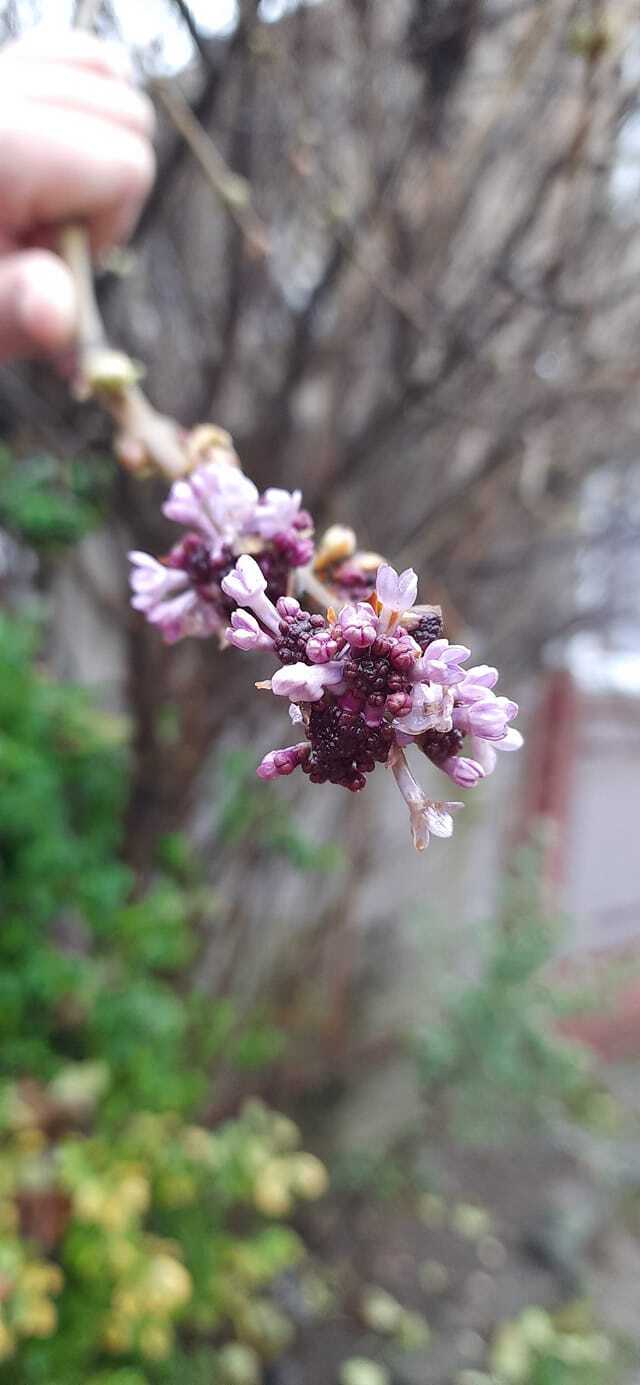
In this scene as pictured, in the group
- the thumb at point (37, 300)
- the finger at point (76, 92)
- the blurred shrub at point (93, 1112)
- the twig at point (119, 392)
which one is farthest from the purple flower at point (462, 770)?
the blurred shrub at point (93, 1112)

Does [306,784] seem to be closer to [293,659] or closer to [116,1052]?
[116,1052]

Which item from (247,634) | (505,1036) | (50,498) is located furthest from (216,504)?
(505,1036)

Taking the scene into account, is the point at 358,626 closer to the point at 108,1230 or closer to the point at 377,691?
the point at 377,691

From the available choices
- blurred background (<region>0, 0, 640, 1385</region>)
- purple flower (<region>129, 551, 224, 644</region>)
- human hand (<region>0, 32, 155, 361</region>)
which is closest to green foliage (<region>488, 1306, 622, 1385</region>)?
blurred background (<region>0, 0, 640, 1385</region>)

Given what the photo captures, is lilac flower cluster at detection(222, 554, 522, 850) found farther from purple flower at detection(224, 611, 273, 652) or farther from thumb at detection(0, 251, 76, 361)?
thumb at detection(0, 251, 76, 361)

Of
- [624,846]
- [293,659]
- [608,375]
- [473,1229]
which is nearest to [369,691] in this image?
[293,659]

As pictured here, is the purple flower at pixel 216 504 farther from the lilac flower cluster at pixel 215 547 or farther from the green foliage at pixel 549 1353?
the green foliage at pixel 549 1353
